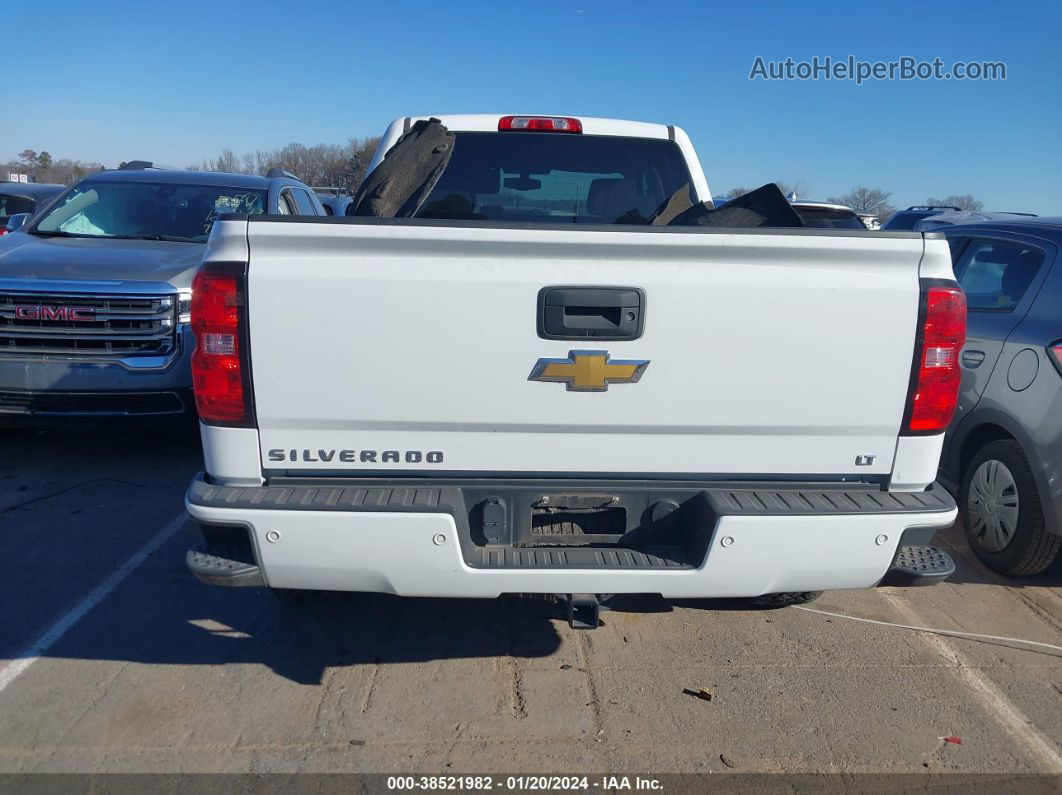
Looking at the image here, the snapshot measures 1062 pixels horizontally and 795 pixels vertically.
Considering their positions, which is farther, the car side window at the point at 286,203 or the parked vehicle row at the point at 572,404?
the car side window at the point at 286,203

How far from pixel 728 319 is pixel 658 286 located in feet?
0.83

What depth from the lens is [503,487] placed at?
110 inches

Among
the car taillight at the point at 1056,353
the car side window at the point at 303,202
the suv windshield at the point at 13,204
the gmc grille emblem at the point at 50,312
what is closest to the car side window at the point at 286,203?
the car side window at the point at 303,202

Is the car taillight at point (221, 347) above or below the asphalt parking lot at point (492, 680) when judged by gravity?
above

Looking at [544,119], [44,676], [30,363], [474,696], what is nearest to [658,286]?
[474,696]

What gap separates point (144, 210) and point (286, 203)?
47.2 inches

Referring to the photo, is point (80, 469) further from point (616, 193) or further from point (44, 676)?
point (616, 193)

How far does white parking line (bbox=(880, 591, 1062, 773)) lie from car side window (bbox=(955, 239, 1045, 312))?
195cm

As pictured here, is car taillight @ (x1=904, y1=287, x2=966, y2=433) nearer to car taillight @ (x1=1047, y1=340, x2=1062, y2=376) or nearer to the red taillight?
car taillight @ (x1=1047, y1=340, x2=1062, y2=376)

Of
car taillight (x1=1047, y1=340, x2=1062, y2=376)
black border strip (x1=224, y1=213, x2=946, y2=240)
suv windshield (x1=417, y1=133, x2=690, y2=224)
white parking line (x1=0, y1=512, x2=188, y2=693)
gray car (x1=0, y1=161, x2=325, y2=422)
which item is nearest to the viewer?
black border strip (x1=224, y1=213, x2=946, y2=240)

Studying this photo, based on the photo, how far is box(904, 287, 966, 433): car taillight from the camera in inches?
106

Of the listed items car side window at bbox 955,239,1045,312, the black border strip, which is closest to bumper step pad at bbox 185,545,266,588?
the black border strip

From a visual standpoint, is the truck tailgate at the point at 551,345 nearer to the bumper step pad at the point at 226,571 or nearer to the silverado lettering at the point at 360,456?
the silverado lettering at the point at 360,456

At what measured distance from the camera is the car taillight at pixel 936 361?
2.70m
